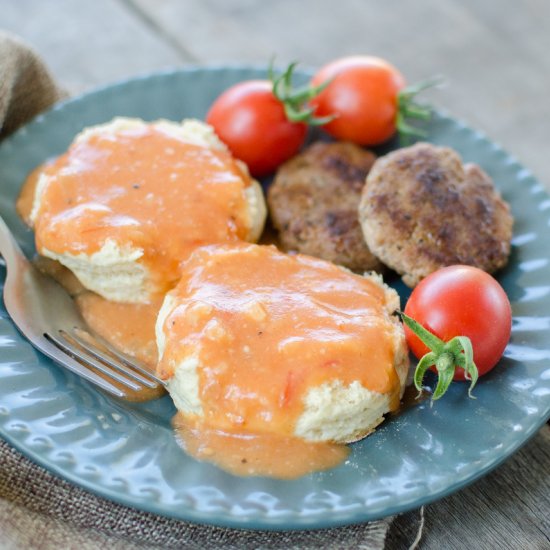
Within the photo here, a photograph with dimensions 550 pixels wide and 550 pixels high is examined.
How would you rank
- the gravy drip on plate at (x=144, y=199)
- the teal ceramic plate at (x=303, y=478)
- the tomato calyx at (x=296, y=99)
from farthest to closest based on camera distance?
the tomato calyx at (x=296, y=99)
the gravy drip on plate at (x=144, y=199)
the teal ceramic plate at (x=303, y=478)

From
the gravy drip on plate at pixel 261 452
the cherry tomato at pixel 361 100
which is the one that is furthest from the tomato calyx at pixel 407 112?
the gravy drip on plate at pixel 261 452

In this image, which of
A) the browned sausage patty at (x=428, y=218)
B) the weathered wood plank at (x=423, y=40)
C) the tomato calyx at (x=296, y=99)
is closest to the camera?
the browned sausage patty at (x=428, y=218)

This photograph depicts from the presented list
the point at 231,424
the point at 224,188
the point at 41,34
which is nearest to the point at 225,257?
the point at 224,188

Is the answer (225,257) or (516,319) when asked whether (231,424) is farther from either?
(516,319)

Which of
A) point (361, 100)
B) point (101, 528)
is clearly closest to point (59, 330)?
point (101, 528)

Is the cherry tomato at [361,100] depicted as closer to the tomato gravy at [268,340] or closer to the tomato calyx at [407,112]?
the tomato calyx at [407,112]

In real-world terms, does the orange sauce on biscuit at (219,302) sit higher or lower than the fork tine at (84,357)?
higher

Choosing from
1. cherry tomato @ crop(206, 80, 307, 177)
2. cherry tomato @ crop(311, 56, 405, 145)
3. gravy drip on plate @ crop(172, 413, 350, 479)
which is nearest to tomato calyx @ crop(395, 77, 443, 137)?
cherry tomato @ crop(311, 56, 405, 145)
